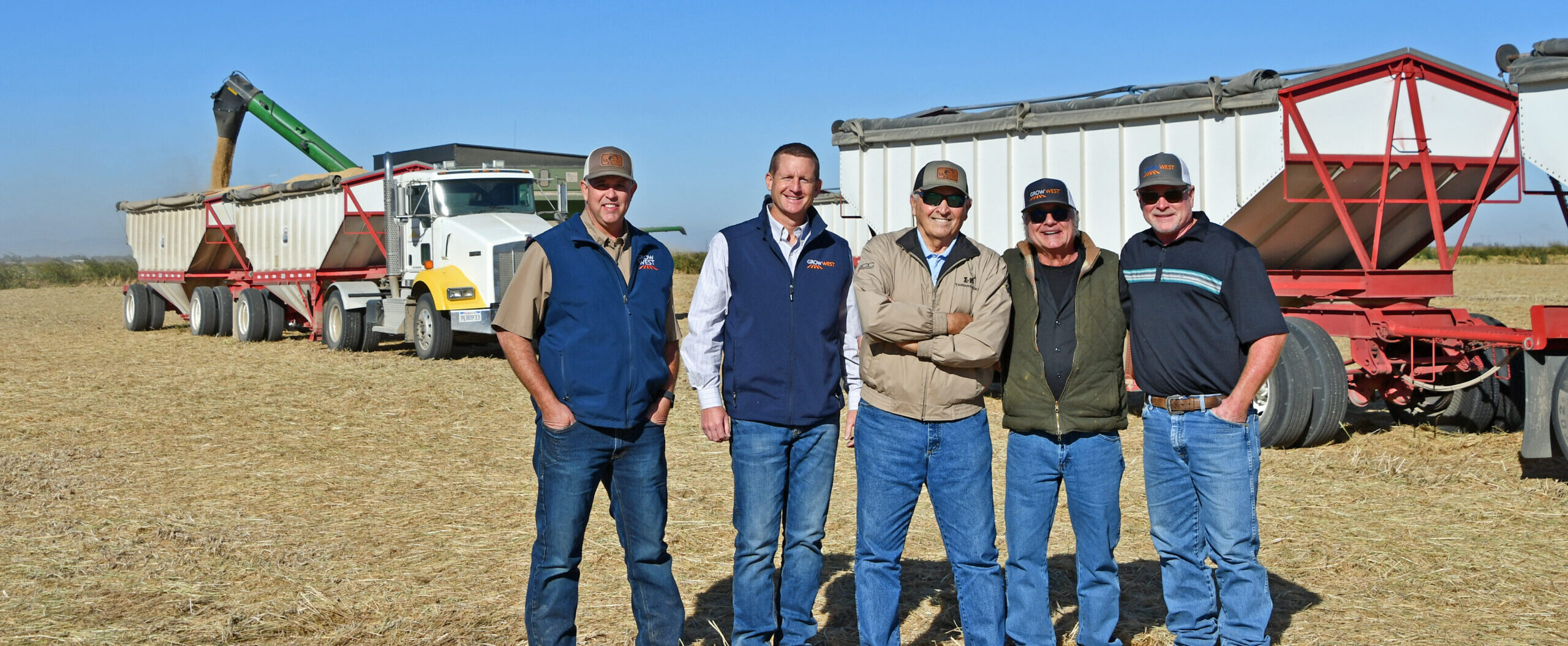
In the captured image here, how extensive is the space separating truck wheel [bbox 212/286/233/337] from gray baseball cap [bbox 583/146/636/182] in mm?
19889

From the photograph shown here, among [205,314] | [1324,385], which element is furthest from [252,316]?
[1324,385]

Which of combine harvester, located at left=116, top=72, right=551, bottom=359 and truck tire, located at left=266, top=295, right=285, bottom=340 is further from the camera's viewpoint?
truck tire, located at left=266, top=295, right=285, bottom=340

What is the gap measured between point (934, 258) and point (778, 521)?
1015mm

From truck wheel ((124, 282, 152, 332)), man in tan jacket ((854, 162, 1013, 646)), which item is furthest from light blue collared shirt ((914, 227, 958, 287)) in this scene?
truck wheel ((124, 282, 152, 332))

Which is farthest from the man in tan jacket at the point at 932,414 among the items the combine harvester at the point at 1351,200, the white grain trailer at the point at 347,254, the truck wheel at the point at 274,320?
the truck wheel at the point at 274,320

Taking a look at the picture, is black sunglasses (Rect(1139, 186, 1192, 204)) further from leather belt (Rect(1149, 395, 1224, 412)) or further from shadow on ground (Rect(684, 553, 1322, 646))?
shadow on ground (Rect(684, 553, 1322, 646))

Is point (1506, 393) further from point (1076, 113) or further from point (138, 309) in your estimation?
point (138, 309)

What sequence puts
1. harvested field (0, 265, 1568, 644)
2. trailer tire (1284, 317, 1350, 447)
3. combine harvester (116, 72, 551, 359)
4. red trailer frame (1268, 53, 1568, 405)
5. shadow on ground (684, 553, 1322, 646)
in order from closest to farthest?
shadow on ground (684, 553, 1322, 646) → harvested field (0, 265, 1568, 644) → trailer tire (1284, 317, 1350, 447) → red trailer frame (1268, 53, 1568, 405) → combine harvester (116, 72, 551, 359)

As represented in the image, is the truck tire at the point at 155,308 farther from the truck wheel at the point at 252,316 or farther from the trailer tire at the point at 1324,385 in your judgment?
the trailer tire at the point at 1324,385

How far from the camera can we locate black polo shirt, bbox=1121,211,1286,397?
158 inches

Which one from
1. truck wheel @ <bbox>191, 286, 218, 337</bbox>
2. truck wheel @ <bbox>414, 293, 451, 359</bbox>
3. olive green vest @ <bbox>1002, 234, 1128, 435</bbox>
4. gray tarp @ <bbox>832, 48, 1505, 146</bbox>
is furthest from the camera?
truck wheel @ <bbox>191, 286, 218, 337</bbox>

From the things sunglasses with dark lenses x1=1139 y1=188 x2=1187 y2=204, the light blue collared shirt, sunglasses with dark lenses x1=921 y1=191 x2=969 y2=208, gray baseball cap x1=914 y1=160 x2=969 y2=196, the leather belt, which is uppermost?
gray baseball cap x1=914 y1=160 x2=969 y2=196

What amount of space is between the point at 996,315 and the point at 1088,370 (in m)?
0.36

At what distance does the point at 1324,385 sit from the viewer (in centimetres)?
840
